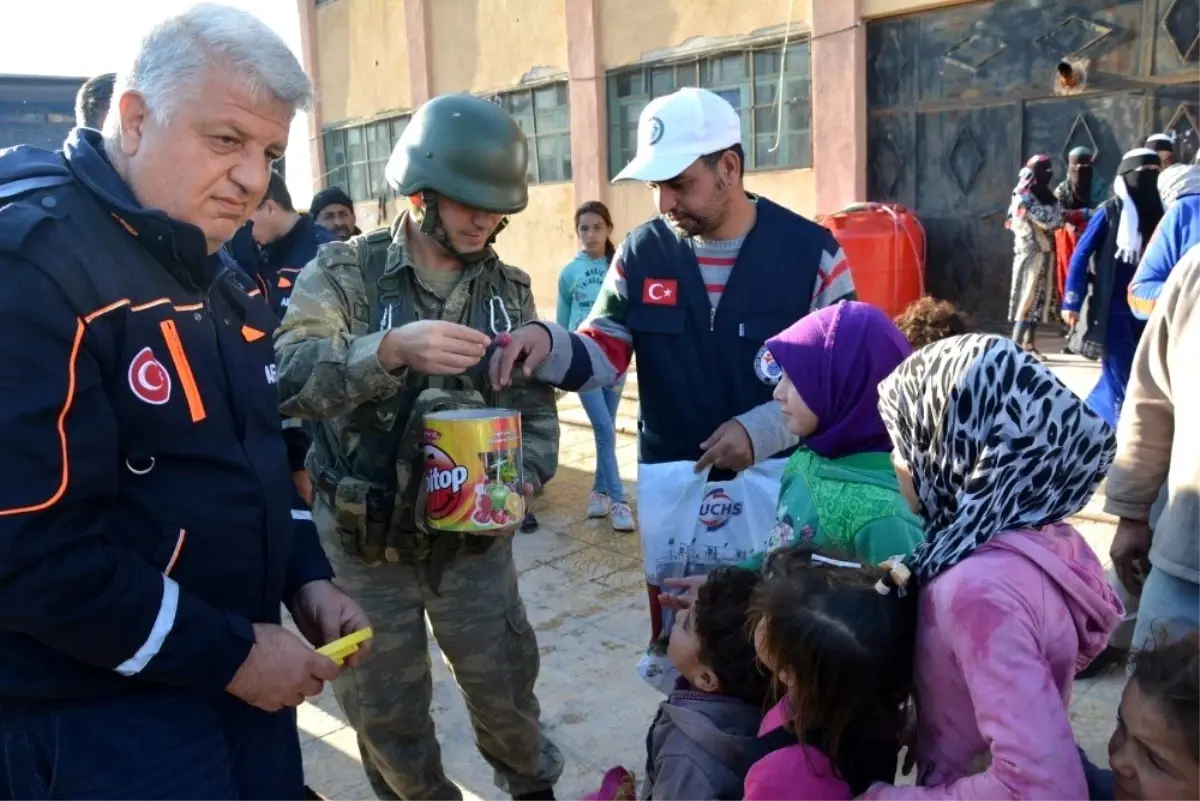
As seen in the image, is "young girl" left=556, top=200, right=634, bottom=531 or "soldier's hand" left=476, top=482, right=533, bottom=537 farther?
"young girl" left=556, top=200, right=634, bottom=531

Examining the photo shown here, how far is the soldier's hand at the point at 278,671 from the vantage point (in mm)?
1480

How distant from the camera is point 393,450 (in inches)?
93.7

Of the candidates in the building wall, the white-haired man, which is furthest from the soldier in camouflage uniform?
the building wall

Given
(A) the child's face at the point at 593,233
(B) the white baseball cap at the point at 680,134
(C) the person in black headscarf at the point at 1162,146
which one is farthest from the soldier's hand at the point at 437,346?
(C) the person in black headscarf at the point at 1162,146

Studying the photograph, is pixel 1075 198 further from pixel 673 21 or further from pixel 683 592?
pixel 683 592

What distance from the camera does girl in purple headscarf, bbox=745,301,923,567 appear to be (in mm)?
1923

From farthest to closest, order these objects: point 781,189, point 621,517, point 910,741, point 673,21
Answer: point 673,21 < point 781,189 < point 621,517 < point 910,741

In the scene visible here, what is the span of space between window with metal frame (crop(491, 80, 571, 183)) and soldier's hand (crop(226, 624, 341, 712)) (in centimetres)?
1024

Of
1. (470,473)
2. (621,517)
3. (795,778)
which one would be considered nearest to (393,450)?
(470,473)

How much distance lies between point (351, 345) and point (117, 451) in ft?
2.68

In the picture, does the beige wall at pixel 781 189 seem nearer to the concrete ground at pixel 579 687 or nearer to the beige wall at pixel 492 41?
the beige wall at pixel 492 41

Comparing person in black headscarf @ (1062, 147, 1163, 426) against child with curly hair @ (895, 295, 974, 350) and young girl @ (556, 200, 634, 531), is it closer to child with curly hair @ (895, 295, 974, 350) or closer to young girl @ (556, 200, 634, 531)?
child with curly hair @ (895, 295, 974, 350)

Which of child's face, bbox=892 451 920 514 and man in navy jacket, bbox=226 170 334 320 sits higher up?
man in navy jacket, bbox=226 170 334 320

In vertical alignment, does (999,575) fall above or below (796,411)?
below
